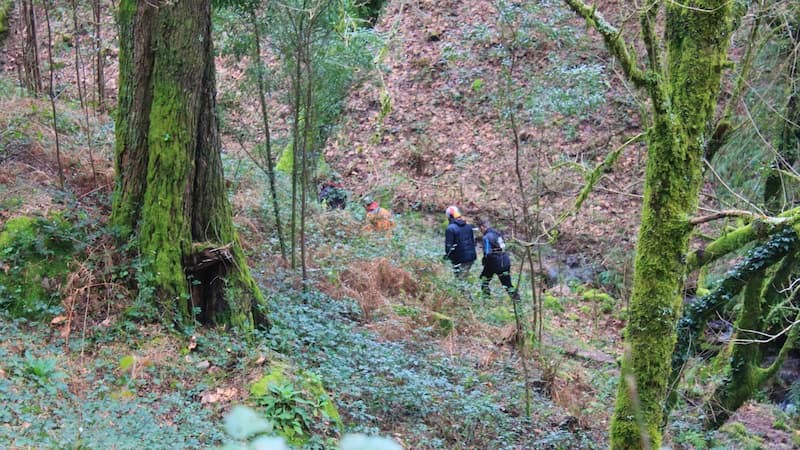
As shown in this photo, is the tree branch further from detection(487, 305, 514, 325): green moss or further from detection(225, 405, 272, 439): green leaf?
detection(487, 305, 514, 325): green moss

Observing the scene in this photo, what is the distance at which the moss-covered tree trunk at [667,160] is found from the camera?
5547 mm

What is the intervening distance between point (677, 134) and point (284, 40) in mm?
6169

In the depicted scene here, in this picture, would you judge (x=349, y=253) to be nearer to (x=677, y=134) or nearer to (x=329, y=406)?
(x=329, y=406)

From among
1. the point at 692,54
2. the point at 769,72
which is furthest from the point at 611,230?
the point at 692,54

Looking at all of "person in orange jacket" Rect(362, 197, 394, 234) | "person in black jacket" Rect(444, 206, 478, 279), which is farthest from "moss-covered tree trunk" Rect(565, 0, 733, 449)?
"person in orange jacket" Rect(362, 197, 394, 234)

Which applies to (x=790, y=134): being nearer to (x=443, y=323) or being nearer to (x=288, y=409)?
(x=443, y=323)

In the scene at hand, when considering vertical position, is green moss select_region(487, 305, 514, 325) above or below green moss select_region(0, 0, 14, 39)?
below

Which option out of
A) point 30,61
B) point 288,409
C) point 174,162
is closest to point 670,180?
point 288,409

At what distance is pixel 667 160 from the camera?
5.62m

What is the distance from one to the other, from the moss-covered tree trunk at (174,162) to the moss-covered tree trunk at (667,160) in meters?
3.86

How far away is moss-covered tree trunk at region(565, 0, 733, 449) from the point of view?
5.55 m

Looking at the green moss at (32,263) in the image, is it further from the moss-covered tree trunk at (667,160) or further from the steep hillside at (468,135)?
the steep hillside at (468,135)

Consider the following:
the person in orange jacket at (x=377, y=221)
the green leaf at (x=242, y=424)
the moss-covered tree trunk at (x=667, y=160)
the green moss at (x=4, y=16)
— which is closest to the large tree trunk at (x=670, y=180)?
the moss-covered tree trunk at (x=667, y=160)

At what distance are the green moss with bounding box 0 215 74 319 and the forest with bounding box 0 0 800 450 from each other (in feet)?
0.07
